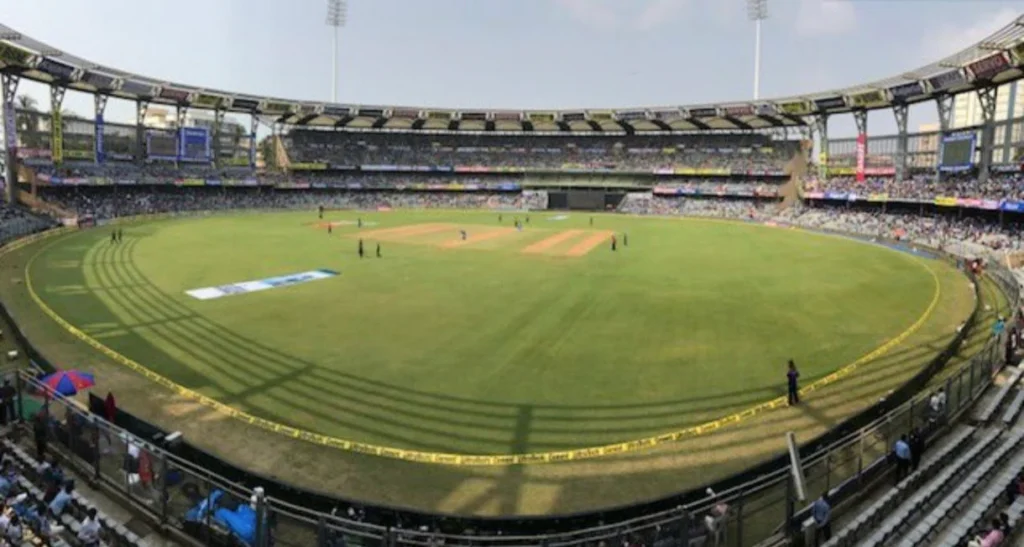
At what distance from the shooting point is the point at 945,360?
2080cm

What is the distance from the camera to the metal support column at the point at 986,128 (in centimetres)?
5719

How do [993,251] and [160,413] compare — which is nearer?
[160,413]

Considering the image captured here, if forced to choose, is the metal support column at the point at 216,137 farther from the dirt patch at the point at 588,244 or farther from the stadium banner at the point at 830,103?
the stadium banner at the point at 830,103

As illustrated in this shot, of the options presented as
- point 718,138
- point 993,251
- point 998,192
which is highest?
point 718,138

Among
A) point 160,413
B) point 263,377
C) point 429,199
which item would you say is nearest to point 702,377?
point 263,377

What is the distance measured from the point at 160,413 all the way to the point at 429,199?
89.1 metres

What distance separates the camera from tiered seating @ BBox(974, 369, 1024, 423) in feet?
49.5

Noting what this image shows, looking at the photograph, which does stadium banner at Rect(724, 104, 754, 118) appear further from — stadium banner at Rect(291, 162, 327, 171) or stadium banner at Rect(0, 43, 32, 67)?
stadium banner at Rect(0, 43, 32, 67)

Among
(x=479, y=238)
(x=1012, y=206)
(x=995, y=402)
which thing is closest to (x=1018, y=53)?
(x=1012, y=206)

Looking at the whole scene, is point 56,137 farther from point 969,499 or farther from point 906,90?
point 906,90

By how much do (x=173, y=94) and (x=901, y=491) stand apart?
86.5m

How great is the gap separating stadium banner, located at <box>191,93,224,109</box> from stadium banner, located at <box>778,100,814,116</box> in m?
73.6

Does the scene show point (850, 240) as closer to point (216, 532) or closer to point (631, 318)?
point (631, 318)

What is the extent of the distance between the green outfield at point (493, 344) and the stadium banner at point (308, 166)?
2313 inches
